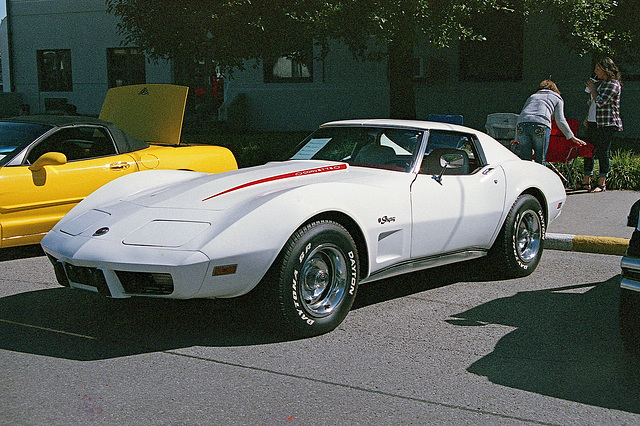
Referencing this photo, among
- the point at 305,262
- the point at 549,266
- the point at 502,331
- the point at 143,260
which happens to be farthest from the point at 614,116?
the point at 143,260

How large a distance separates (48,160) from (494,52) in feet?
53.3

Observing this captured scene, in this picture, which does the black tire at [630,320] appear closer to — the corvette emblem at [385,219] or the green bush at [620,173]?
the corvette emblem at [385,219]

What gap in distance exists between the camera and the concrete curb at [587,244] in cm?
727

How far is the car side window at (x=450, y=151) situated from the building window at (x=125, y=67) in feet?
69.7

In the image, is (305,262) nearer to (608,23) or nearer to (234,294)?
(234,294)

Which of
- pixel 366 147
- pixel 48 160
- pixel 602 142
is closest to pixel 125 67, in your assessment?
pixel 602 142

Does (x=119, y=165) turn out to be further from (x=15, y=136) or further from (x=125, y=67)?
(x=125, y=67)

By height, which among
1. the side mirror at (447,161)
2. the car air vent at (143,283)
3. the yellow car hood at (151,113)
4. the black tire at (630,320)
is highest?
the yellow car hood at (151,113)

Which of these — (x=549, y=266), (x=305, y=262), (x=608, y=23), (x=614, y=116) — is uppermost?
(x=608, y=23)

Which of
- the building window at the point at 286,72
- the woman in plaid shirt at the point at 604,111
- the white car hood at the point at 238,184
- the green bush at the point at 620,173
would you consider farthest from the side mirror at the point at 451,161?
the building window at the point at 286,72

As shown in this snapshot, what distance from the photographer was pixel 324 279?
4723 mm

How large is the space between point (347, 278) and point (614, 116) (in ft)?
23.1

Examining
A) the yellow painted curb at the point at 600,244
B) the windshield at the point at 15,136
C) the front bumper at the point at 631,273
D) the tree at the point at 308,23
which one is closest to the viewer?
the front bumper at the point at 631,273

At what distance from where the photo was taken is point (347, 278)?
4.78 m
